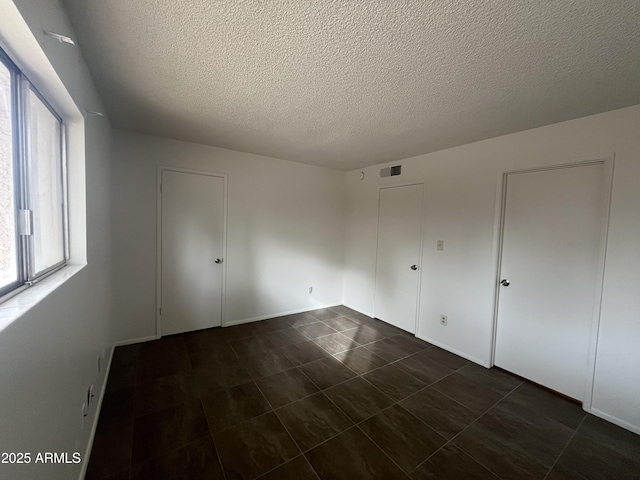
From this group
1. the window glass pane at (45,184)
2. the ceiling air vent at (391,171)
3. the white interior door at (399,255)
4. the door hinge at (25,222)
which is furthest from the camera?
the ceiling air vent at (391,171)

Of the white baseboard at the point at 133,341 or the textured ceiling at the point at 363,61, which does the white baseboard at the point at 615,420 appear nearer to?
the textured ceiling at the point at 363,61

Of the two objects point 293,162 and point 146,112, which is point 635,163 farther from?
point 146,112

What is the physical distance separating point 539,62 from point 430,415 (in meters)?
2.47

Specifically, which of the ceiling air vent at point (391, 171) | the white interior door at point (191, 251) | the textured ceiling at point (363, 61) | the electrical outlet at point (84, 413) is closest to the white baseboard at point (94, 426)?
the electrical outlet at point (84, 413)

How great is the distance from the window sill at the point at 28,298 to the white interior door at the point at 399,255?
3.34 metres

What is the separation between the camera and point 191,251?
10.4 ft

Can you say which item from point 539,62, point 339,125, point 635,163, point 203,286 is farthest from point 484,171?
point 203,286

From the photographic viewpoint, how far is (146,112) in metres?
2.28

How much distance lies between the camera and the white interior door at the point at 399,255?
3420mm

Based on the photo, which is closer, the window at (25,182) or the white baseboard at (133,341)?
the window at (25,182)

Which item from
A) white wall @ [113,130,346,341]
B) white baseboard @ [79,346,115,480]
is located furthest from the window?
white wall @ [113,130,346,341]

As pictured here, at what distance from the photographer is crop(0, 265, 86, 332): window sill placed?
0.75m

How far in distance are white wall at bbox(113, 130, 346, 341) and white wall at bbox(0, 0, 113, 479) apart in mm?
801

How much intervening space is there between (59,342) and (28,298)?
12.3 inches
